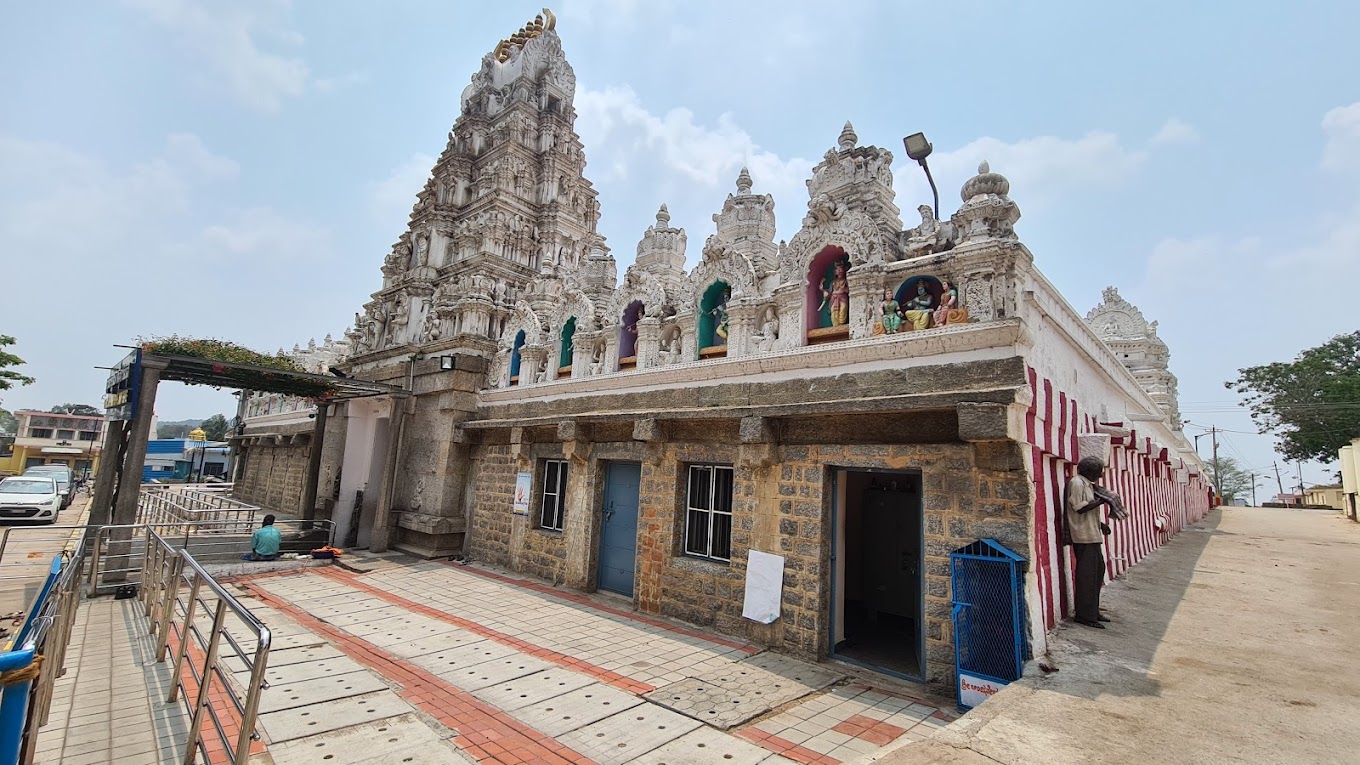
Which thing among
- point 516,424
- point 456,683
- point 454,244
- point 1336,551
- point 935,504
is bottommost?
point 456,683

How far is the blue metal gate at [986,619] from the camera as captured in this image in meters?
4.97

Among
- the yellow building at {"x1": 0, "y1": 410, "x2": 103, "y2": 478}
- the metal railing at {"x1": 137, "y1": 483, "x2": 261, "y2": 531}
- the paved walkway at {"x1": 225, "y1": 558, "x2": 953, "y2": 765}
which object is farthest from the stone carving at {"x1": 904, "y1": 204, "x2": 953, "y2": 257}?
the yellow building at {"x1": 0, "y1": 410, "x2": 103, "y2": 478}

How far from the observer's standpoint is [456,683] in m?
5.70

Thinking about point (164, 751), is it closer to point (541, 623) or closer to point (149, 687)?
point (149, 687)

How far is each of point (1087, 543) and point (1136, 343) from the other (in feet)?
58.7

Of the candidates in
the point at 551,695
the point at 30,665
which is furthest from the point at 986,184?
the point at 30,665

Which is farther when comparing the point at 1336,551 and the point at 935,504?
the point at 1336,551

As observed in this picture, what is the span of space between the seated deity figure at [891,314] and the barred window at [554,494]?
6431mm

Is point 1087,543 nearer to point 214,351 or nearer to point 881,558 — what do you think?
point 881,558

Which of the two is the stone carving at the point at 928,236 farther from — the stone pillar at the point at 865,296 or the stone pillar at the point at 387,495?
the stone pillar at the point at 387,495

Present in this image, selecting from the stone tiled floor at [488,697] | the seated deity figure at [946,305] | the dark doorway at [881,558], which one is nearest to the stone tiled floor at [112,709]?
the stone tiled floor at [488,697]

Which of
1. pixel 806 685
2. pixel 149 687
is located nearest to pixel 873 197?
pixel 806 685

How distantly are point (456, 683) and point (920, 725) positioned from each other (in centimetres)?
428

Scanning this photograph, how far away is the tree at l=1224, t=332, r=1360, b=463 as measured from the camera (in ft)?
97.8
